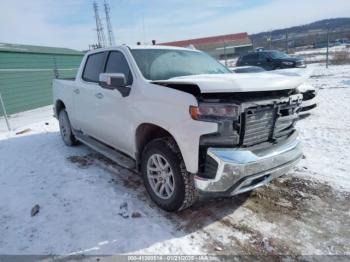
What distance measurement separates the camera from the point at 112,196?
385 cm

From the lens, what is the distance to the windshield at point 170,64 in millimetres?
3750

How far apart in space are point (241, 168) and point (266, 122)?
2.00 feet

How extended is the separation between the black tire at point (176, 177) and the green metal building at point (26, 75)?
901 centimetres

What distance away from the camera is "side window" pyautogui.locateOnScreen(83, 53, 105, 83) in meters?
4.68

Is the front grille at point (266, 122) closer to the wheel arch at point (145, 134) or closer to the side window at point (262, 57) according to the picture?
the wheel arch at point (145, 134)

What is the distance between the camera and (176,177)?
121 inches

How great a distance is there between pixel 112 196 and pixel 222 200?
142 centimetres

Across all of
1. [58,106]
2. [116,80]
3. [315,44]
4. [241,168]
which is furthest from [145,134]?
[315,44]

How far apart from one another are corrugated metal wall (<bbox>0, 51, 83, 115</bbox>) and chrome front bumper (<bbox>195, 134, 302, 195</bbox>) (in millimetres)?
10624

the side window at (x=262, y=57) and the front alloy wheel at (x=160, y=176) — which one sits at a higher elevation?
the side window at (x=262, y=57)

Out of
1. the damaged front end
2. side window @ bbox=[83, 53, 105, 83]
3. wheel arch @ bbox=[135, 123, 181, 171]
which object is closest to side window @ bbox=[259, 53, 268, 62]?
side window @ bbox=[83, 53, 105, 83]

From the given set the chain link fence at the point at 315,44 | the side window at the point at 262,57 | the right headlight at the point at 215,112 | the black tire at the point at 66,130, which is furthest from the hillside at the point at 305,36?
the right headlight at the point at 215,112

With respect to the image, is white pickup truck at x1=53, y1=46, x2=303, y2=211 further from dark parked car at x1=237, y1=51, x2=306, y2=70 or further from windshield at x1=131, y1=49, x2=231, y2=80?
dark parked car at x1=237, y1=51, x2=306, y2=70

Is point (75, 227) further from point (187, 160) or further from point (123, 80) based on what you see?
point (123, 80)
